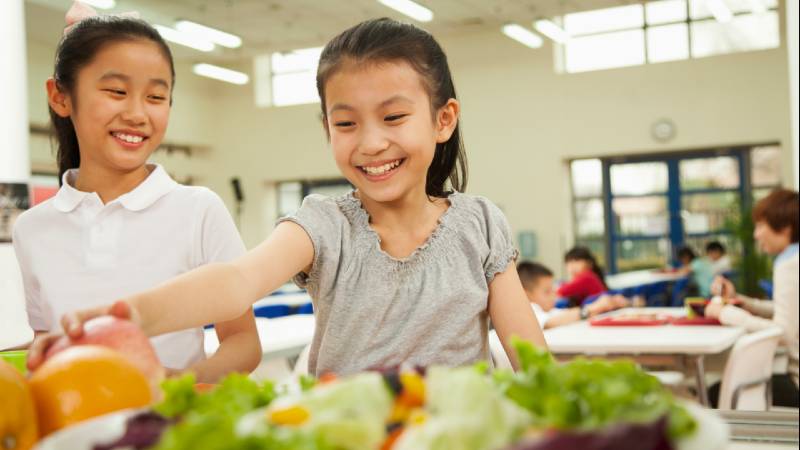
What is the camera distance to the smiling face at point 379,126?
1.29 metres

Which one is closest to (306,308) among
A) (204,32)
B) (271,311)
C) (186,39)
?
(271,311)

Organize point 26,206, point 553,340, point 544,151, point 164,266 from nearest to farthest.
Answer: point 26,206 < point 164,266 < point 553,340 < point 544,151

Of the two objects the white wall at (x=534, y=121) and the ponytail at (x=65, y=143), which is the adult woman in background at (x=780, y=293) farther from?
the white wall at (x=534, y=121)

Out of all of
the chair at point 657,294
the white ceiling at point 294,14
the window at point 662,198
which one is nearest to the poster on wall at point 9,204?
the white ceiling at point 294,14

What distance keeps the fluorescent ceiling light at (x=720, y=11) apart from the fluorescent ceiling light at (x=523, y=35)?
2.51 meters

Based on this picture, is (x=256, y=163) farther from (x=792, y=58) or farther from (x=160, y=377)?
(x=160, y=377)

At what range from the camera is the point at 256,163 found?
50.6 feet

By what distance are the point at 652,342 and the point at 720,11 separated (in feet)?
32.8

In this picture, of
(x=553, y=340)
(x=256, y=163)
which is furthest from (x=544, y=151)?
(x=553, y=340)

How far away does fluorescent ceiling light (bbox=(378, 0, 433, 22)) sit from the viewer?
1017 centimetres

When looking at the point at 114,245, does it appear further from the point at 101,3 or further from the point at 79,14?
the point at 101,3

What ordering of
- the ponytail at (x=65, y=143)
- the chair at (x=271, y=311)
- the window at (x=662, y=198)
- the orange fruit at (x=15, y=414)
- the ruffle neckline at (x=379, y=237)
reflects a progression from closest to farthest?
1. the orange fruit at (x=15, y=414)
2. the ruffle neckline at (x=379, y=237)
3. the ponytail at (x=65, y=143)
4. the chair at (x=271, y=311)
5. the window at (x=662, y=198)

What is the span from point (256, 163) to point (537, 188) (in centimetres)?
529

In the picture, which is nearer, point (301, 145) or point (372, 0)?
point (372, 0)
